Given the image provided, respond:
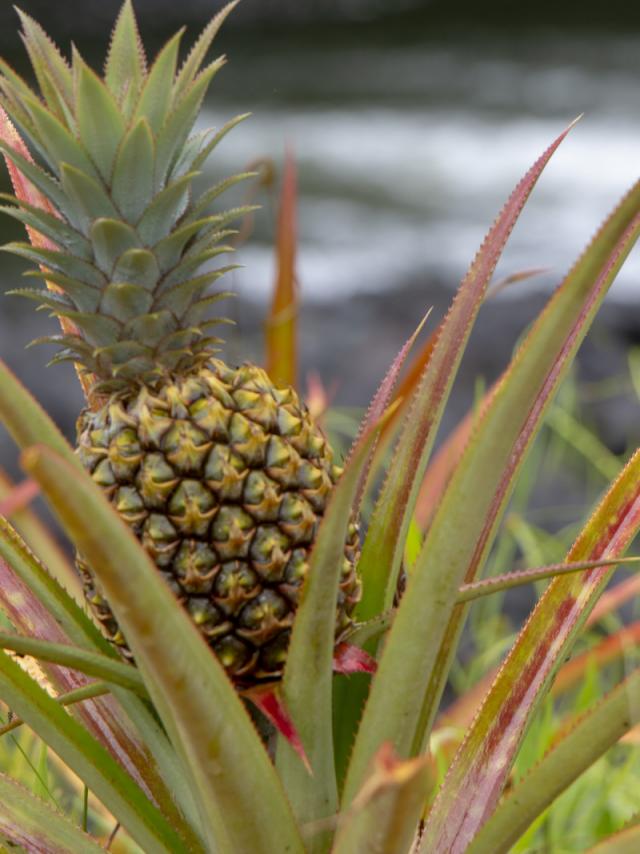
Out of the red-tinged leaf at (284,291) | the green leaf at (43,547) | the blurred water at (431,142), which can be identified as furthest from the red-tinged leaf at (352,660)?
the blurred water at (431,142)

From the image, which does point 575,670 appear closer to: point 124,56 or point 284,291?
point 284,291

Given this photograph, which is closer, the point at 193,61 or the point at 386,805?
the point at 386,805

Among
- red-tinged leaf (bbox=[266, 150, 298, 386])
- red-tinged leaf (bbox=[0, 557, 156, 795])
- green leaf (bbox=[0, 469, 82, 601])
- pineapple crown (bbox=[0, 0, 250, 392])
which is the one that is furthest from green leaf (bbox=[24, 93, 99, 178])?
red-tinged leaf (bbox=[266, 150, 298, 386])

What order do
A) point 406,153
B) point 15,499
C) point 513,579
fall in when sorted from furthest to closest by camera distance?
point 406,153, point 15,499, point 513,579

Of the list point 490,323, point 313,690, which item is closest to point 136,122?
point 313,690

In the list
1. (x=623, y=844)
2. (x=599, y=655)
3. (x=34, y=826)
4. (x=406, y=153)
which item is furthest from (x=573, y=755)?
(x=406, y=153)

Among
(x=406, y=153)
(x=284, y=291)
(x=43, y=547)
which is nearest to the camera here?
(x=43, y=547)
